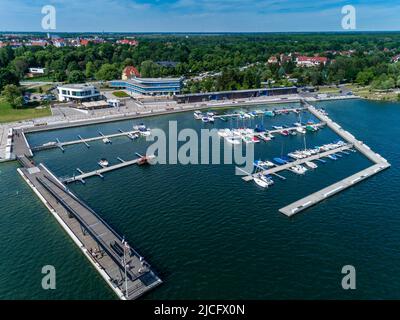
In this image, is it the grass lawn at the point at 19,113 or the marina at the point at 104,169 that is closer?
the marina at the point at 104,169

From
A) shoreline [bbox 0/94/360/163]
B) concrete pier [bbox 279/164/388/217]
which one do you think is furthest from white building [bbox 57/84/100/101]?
concrete pier [bbox 279/164/388/217]

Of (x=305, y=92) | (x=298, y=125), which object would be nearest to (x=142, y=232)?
(x=298, y=125)

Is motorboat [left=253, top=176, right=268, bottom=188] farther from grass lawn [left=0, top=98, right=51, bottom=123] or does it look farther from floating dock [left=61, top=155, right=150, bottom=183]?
grass lawn [left=0, top=98, right=51, bottom=123]

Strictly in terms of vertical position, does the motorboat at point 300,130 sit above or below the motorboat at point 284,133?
above

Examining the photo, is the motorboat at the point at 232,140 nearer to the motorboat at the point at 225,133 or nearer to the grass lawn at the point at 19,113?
the motorboat at the point at 225,133

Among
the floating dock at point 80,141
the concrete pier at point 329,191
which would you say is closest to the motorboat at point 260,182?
the concrete pier at point 329,191

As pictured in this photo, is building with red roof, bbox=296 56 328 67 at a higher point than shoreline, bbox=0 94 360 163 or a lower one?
higher

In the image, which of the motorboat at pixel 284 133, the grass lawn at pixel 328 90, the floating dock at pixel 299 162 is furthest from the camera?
the grass lawn at pixel 328 90
